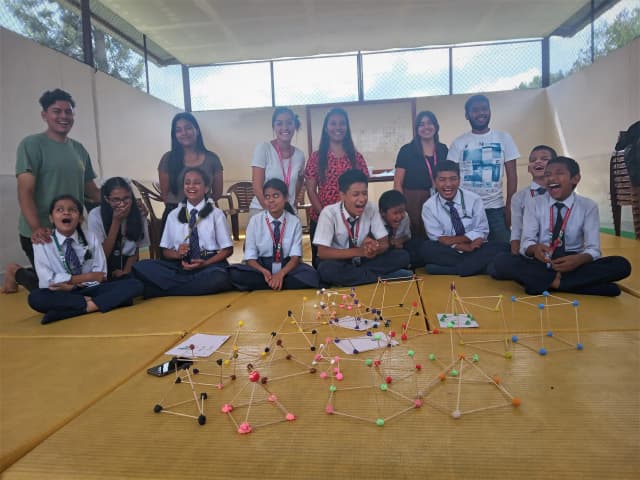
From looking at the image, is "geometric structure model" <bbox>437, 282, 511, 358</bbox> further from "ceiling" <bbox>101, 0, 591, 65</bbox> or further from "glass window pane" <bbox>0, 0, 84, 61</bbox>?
"ceiling" <bbox>101, 0, 591, 65</bbox>

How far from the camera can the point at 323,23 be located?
19.8 feet

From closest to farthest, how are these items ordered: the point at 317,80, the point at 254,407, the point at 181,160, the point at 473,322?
the point at 254,407
the point at 473,322
the point at 181,160
the point at 317,80

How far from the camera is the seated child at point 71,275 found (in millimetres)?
2193

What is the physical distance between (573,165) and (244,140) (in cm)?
643

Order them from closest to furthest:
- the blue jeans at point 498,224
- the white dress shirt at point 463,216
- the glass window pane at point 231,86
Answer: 1. the white dress shirt at point 463,216
2. the blue jeans at point 498,224
3. the glass window pane at point 231,86

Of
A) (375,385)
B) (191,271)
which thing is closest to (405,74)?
(191,271)

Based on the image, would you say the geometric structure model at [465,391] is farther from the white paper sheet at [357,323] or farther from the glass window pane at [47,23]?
the glass window pane at [47,23]

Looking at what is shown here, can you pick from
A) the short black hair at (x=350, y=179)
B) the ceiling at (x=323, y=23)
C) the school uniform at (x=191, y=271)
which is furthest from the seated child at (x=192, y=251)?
the ceiling at (x=323, y=23)

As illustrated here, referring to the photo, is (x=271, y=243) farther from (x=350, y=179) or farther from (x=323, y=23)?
(x=323, y=23)

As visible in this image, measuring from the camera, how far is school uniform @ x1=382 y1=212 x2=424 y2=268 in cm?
327

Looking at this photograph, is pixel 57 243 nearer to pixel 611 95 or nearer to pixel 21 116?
pixel 21 116

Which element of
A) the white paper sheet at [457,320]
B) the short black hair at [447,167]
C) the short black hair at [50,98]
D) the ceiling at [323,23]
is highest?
the ceiling at [323,23]

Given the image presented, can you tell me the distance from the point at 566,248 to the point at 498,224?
2.73 ft

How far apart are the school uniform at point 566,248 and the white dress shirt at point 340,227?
2.79ft
